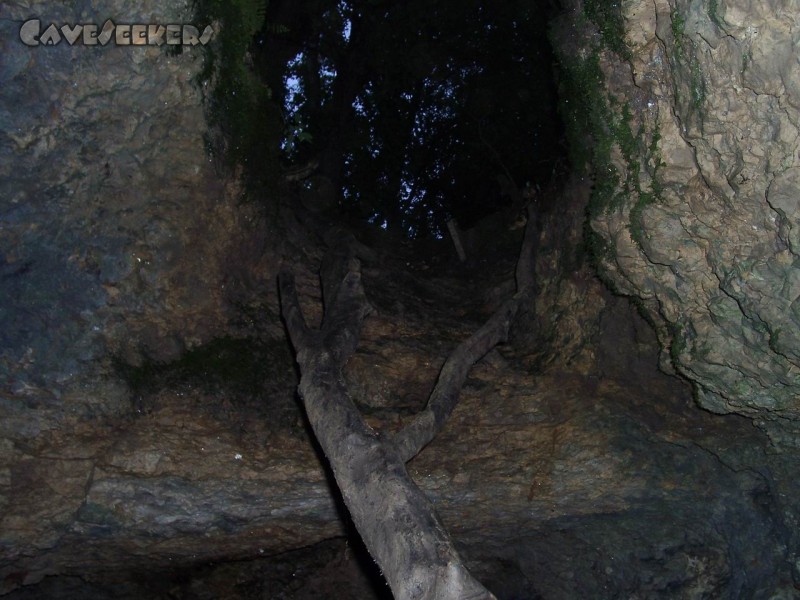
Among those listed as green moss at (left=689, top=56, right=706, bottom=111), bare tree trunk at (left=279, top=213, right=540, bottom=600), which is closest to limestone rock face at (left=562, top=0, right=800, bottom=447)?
green moss at (left=689, top=56, right=706, bottom=111)

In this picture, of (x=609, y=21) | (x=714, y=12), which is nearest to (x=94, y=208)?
(x=609, y=21)

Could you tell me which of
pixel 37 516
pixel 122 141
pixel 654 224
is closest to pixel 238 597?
pixel 37 516

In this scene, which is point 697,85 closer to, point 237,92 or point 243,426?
point 237,92

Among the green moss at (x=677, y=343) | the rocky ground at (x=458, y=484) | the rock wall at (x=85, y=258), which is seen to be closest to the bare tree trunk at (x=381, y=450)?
the rocky ground at (x=458, y=484)

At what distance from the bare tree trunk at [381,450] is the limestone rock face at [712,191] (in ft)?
4.94

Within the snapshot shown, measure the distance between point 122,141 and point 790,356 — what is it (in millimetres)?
4610

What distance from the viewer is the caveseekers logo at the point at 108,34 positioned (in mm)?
4137

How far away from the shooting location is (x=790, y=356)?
3.84m

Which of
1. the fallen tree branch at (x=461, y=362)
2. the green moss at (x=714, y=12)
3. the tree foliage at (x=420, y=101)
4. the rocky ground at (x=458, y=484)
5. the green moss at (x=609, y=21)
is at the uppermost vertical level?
the tree foliage at (x=420, y=101)

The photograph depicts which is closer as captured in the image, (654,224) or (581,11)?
(654,224)

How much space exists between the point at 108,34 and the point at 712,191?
3933 mm

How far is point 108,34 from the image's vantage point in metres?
4.35

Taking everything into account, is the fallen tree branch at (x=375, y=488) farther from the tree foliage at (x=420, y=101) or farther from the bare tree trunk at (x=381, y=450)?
the tree foliage at (x=420, y=101)

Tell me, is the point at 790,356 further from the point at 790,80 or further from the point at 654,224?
the point at 790,80
